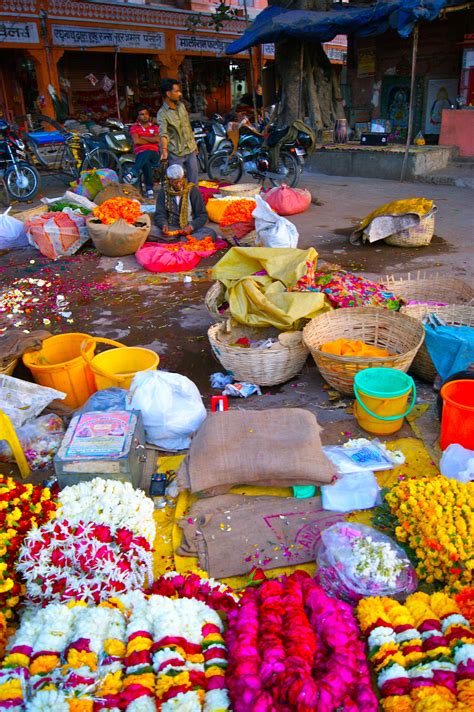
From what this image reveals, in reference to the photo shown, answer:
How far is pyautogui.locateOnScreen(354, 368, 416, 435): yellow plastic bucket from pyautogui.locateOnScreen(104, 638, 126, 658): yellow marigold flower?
1614 millimetres

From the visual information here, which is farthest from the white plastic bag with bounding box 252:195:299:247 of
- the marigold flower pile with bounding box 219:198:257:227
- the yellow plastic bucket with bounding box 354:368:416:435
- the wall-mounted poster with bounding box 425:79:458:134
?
the wall-mounted poster with bounding box 425:79:458:134

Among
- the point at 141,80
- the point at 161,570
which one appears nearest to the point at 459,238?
the point at 161,570

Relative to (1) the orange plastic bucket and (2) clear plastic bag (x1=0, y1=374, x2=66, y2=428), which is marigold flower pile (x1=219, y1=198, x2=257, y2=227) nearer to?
(2) clear plastic bag (x1=0, y1=374, x2=66, y2=428)

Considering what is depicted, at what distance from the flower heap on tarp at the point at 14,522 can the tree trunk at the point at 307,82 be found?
472 inches

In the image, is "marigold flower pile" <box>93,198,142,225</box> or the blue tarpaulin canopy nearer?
"marigold flower pile" <box>93,198,142,225</box>

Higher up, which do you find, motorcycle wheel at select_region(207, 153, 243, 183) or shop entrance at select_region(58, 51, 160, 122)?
shop entrance at select_region(58, 51, 160, 122)

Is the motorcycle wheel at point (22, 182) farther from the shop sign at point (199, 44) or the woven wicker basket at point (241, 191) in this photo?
the shop sign at point (199, 44)

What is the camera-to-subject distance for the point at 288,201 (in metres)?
7.77

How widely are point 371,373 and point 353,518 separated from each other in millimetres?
898

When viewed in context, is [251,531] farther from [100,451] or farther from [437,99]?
[437,99]

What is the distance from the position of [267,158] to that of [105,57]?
11.6 metres

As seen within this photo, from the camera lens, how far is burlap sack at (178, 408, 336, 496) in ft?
8.11

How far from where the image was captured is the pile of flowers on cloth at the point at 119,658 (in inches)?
57.2

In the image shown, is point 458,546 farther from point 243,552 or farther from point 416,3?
point 416,3
